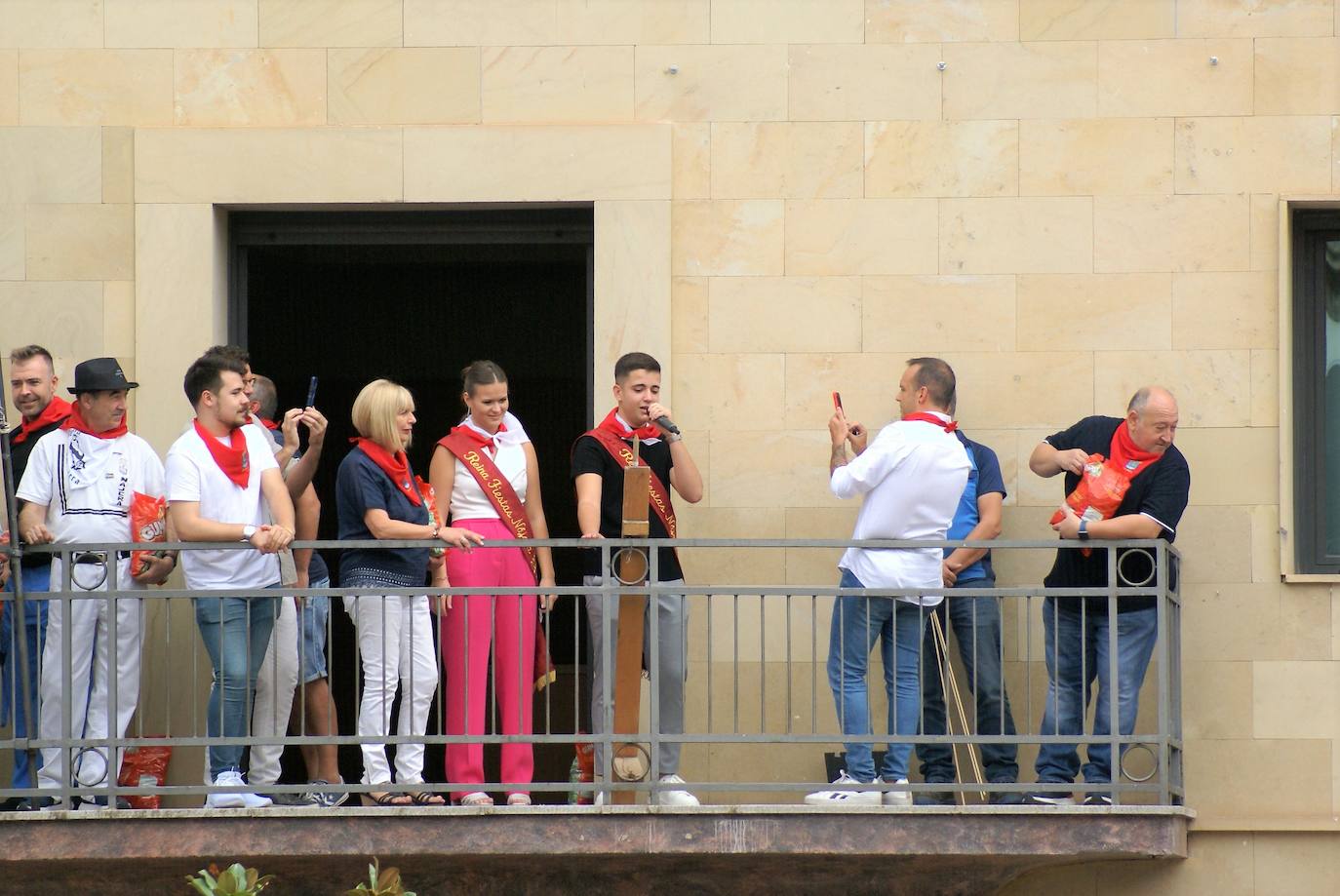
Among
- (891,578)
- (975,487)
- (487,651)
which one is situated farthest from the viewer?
(975,487)

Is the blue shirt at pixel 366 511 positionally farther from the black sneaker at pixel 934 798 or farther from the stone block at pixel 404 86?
the black sneaker at pixel 934 798

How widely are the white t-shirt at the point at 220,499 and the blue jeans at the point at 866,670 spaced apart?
8.33 ft

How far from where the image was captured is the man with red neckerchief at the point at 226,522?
8820mm

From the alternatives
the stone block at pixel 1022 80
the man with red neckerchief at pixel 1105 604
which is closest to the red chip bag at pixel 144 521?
the man with red neckerchief at pixel 1105 604

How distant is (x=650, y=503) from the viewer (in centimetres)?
927

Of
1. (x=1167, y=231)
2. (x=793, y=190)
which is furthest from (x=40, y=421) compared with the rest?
(x=1167, y=231)

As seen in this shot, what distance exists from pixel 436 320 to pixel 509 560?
5532 mm

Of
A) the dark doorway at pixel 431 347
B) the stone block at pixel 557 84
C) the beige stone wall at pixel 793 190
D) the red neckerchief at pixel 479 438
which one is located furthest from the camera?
the dark doorway at pixel 431 347

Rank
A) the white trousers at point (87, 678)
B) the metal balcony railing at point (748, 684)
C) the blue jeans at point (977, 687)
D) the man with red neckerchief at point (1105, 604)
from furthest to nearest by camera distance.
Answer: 1. the blue jeans at point (977, 687)
2. the man with red neckerchief at point (1105, 604)
3. the white trousers at point (87, 678)
4. the metal balcony railing at point (748, 684)

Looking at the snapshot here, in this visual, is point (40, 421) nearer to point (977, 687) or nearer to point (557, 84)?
point (557, 84)

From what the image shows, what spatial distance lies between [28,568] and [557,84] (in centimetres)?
351

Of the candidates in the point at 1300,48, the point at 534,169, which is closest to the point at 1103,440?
the point at 1300,48

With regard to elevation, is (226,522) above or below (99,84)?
below

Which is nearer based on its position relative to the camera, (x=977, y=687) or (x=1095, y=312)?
(x=977, y=687)
